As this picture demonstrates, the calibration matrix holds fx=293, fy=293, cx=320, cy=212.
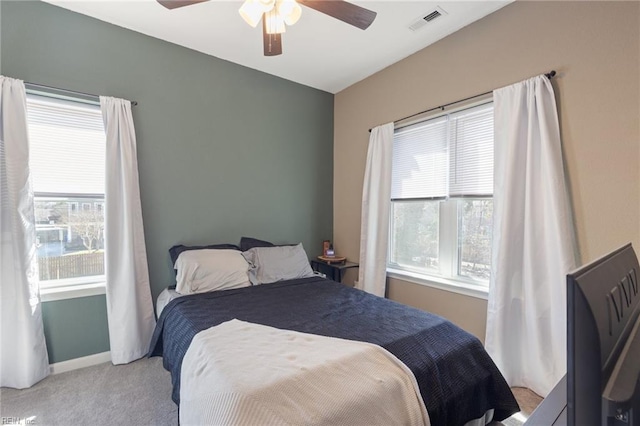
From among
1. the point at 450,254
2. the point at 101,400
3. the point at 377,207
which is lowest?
the point at 101,400

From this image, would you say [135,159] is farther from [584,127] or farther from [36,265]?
[584,127]

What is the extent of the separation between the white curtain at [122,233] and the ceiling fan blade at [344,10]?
179cm

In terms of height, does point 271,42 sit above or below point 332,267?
above

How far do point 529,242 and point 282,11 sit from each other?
2117mm

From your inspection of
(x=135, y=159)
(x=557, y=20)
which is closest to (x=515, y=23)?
(x=557, y=20)

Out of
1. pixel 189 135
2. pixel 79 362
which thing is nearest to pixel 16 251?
pixel 79 362

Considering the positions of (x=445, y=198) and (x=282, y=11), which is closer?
(x=282, y=11)

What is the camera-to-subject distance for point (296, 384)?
1140 mm

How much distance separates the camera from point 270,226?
3295 millimetres

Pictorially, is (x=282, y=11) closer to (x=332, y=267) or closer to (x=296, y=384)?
(x=296, y=384)

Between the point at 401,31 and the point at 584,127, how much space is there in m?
1.54

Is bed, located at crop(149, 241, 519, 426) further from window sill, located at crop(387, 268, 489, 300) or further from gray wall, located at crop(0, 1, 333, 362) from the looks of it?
window sill, located at crop(387, 268, 489, 300)

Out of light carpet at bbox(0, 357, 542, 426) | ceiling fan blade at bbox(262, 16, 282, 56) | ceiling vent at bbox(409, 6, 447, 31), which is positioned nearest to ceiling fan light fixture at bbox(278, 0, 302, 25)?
ceiling fan blade at bbox(262, 16, 282, 56)

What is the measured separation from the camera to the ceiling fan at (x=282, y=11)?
1.52 metres
